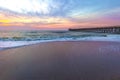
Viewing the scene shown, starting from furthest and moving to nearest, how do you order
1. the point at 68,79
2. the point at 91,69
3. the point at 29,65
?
the point at 29,65 → the point at 91,69 → the point at 68,79

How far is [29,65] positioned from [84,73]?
6.24 ft

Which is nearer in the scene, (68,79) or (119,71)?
(68,79)

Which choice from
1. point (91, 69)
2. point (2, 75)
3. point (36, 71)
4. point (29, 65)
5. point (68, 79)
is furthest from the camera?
point (29, 65)

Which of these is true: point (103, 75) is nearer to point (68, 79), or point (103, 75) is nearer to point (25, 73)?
point (68, 79)

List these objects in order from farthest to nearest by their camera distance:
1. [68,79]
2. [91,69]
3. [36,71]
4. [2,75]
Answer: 1. [91,69]
2. [36,71]
3. [2,75]
4. [68,79]

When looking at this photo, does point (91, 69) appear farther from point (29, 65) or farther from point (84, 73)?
point (29, 65)

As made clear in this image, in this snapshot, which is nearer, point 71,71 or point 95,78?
point 95,78

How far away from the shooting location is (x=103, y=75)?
16.3ft

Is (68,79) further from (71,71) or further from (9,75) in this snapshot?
(9,75)

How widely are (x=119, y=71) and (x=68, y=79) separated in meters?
1.76

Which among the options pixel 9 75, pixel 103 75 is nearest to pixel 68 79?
pixel 103 75

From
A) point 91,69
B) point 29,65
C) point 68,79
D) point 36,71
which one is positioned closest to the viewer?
point 68,79

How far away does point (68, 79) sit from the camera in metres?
4.57

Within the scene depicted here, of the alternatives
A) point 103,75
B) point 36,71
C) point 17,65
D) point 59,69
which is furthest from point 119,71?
point 17,65
